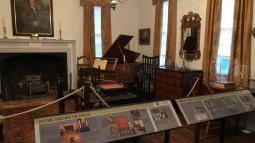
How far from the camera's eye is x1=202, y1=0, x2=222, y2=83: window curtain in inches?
187

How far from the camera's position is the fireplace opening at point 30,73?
6.37 metres

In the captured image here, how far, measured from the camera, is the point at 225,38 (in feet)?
15.6

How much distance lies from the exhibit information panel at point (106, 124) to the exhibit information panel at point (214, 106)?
0.73ft

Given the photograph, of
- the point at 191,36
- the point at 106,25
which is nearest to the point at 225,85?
the point at 191,36

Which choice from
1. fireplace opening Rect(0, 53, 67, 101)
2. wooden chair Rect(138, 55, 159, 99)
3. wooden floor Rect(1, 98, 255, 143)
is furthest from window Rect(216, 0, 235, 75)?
fireplace opening Rect(0, 53, 67, 101)

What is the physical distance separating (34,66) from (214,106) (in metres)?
5.75

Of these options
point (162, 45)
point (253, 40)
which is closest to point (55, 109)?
point (162, 45)

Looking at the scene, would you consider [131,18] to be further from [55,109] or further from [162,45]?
[55,109]

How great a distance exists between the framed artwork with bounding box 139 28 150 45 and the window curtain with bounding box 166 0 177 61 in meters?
Answer: 1.29

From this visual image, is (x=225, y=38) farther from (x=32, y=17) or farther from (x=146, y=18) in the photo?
(x=32, y=17)

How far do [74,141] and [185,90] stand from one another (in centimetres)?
359

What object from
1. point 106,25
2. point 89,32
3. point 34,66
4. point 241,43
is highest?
point 106,25

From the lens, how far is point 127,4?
25.4 ft

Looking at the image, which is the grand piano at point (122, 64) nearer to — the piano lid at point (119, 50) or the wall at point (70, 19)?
the piano lid at point (119, 50)
